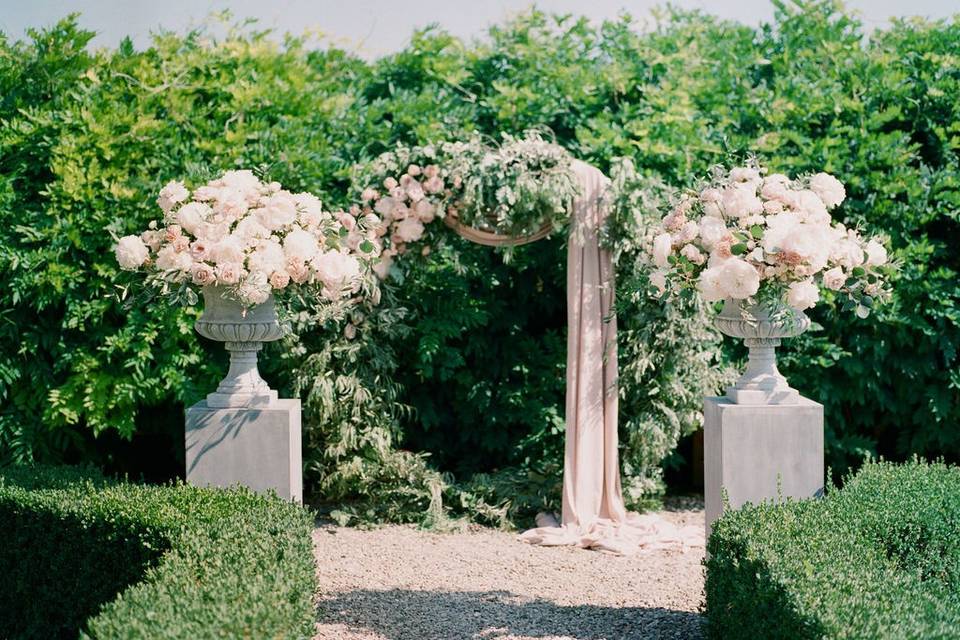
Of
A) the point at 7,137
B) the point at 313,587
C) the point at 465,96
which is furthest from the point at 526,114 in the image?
the point at 313,587

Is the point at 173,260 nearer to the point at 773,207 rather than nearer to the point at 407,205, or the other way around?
the point at 407,205

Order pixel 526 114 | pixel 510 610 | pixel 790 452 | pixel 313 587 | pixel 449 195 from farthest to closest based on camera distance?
pixel 526 114
pixel 449 195
pixel 510 610
pixel 790 452
pixel 313 587

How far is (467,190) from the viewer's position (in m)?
6.23

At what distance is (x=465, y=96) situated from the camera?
7520mm

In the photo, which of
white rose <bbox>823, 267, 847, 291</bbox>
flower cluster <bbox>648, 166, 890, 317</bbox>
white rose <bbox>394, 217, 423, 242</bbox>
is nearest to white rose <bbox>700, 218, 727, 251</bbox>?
flower cluster <bbox>648, 166, 890, 317</bbox>

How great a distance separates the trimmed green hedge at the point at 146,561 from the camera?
3318 millimetres

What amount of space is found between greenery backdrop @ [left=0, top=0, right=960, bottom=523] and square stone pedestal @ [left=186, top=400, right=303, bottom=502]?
1.47 m

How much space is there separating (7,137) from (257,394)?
2.64 metres

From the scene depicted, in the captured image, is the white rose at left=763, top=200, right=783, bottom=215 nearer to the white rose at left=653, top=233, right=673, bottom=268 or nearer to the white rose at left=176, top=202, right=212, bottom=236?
the white rose at left=653, top=233, right=673, bottom=268

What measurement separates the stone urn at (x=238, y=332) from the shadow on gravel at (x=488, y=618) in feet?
3.45

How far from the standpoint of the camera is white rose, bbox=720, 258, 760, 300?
4539mm

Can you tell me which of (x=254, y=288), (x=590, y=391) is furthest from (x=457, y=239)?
(x=254, y=288)

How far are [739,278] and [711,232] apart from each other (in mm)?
277

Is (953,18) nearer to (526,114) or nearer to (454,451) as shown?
(526,114)
